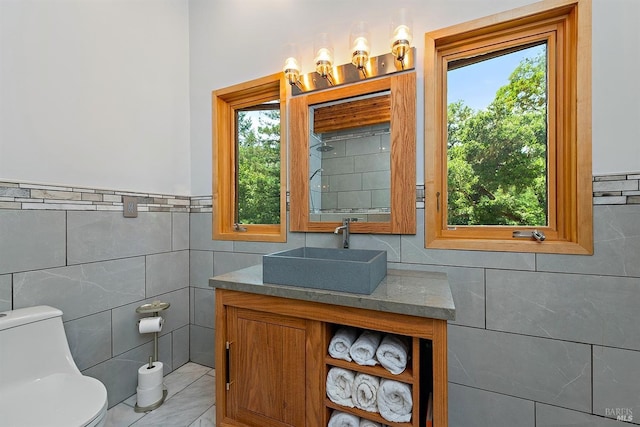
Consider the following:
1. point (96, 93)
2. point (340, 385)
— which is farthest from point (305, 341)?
point (96, 93)

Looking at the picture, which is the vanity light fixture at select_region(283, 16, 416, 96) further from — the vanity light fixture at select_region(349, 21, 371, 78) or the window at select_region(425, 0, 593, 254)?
the window at select_region(425, 0, 593, 254)

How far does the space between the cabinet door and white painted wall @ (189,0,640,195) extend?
1027 mm

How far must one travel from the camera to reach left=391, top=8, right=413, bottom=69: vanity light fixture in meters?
1.38

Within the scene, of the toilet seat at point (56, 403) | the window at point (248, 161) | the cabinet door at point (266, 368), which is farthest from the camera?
the window at point (248, 161)

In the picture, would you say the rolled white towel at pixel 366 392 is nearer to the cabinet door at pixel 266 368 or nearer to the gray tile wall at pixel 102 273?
the cabinet door at pixel 266 368

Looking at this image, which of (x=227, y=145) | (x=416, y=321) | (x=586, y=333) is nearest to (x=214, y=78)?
(x=227, y=145)

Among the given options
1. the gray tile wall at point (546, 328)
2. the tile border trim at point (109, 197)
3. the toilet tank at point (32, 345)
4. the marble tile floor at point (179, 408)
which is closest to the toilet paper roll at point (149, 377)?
the marble tile floor at point (179, 408)

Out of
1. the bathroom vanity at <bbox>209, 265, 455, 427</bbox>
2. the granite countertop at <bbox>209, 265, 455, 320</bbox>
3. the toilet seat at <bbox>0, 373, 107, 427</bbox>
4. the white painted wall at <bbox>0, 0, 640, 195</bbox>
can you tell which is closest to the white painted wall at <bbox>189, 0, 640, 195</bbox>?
the white painted wall at <bbox>0, 0, 640, 195</bbox>

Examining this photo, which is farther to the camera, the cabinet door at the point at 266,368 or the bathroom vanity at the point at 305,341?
the cabinet door at the point at 266,368

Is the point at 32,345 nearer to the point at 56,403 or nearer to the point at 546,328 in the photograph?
the point at 56,403

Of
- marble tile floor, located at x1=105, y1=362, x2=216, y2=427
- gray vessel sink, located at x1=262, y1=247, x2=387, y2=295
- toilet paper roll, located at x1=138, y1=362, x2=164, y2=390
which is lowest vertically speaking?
marble tile floor, located at x1=105, y1=362, x2=216, y2=427

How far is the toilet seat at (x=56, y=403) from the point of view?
94 cm

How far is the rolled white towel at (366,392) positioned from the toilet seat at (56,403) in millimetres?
945

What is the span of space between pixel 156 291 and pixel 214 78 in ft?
5.15
